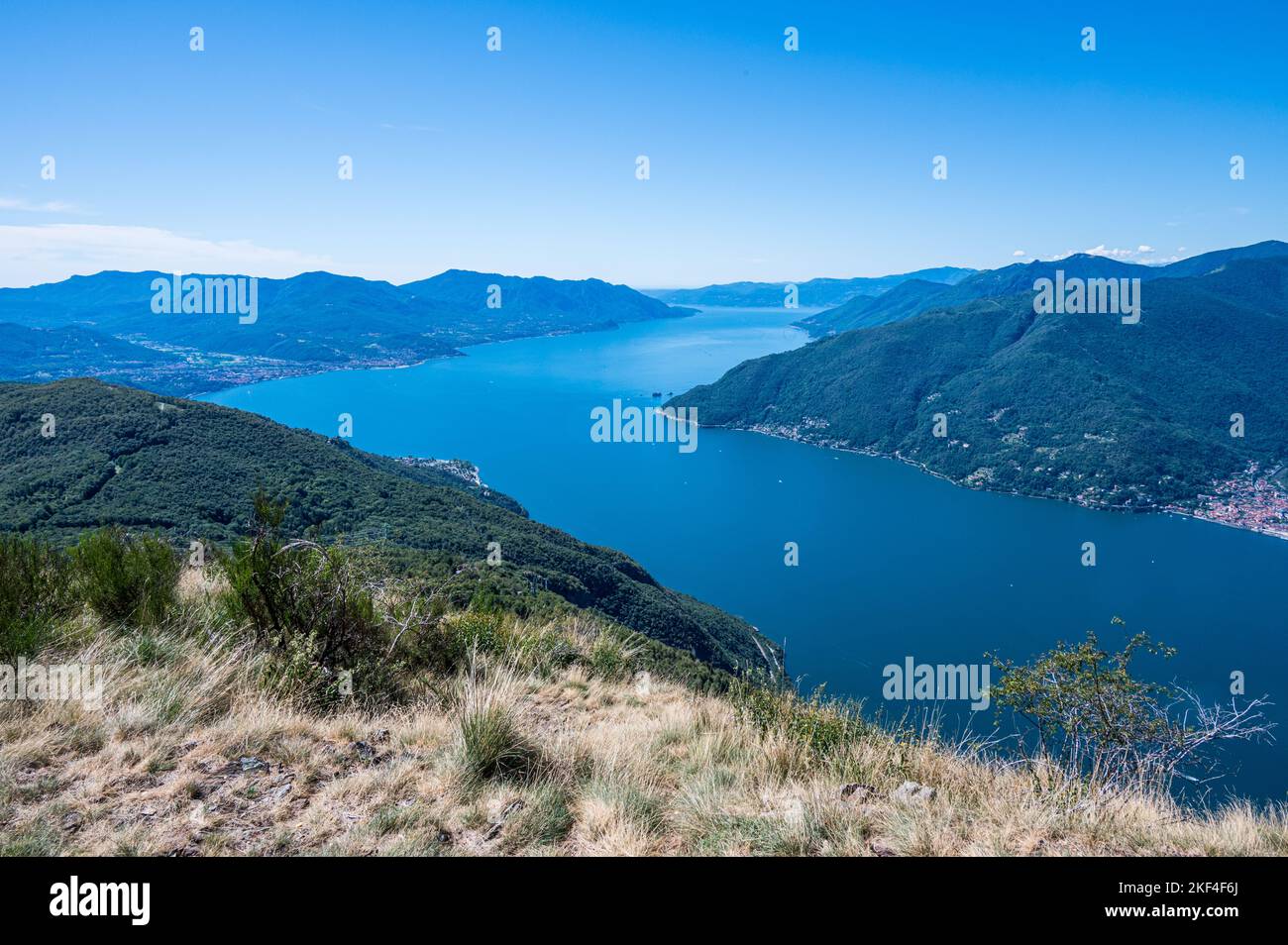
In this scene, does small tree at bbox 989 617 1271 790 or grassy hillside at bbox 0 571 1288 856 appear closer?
grassy hillside at bbox 0 571 1288 856

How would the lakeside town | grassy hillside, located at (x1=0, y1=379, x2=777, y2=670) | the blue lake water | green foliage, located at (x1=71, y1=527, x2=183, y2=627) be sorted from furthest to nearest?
the lakeside town < the blue lake water < grassy hillside, located at (x1=0, y1=379, x2=777, y2=670) < green foliage, located at (x1=71, y1=527, x2=183, y2=627)

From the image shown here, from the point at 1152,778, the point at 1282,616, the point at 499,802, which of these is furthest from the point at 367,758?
the point at 1282,616

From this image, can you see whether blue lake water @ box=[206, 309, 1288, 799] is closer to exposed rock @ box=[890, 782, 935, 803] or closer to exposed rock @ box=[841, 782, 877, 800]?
exposed rock @ box=[890, 782, 935, 803]

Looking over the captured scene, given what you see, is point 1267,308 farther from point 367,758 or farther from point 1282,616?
point 367,758

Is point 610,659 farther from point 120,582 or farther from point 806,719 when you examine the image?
point 120,582

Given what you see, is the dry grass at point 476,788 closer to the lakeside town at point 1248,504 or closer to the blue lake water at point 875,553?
the blue lake water at point 875,553

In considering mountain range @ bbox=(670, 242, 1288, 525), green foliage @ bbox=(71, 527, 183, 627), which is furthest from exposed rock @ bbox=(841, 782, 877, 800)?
mountain range @ bbox=(670, 242, 1288, 525)

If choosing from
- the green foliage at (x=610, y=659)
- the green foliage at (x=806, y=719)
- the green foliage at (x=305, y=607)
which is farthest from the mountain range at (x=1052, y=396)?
the green foliage at (x=305, y=607)
